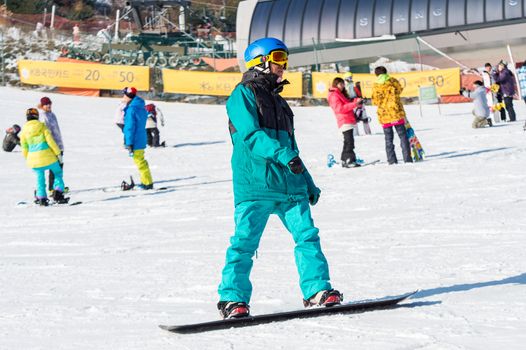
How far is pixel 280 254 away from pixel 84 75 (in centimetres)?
2735

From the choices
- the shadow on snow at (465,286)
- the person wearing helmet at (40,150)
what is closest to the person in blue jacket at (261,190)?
the shadow on snow at (465,286)

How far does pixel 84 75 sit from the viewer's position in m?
34.5

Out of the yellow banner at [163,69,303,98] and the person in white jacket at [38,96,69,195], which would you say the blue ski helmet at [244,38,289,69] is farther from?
the yellow banner at [163,69,303,98]

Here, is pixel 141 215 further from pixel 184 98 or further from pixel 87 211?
pixel 184 98

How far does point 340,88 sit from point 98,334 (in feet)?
35.4

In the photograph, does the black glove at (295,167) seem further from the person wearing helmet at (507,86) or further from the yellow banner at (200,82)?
the yellow banner at (200,82)

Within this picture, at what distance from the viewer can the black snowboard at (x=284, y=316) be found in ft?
15.9

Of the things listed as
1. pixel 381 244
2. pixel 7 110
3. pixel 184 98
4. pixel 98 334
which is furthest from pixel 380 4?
pixel 98 334

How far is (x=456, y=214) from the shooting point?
9922mm

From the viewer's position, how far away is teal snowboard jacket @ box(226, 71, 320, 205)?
5.14m

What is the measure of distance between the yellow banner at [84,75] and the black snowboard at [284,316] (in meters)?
29.8

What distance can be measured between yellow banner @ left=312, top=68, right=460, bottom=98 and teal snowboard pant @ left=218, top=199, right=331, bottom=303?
2599 cm

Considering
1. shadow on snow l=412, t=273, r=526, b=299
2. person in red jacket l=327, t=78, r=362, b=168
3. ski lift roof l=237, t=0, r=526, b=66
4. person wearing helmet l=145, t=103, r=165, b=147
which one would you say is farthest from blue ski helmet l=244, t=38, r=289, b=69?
ski lift roof l=237, t=0, r=526, b=66

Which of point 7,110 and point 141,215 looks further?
point 7,110
